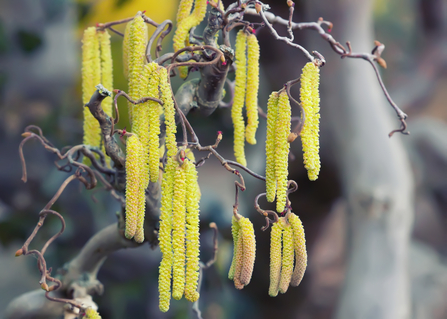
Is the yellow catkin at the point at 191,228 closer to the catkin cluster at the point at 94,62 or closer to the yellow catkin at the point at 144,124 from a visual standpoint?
the yellow catkin at the point at 144,124

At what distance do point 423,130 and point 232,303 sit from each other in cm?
77

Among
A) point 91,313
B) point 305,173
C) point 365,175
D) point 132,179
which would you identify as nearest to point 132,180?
point 132,179

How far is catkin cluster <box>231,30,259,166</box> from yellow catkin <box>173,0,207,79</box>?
0.13ft

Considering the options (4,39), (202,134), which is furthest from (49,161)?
(202,134)

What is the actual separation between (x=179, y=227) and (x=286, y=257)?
10 centimetres

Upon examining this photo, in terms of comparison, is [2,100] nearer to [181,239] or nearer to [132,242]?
[132,242]

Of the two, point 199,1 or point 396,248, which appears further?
point 396,248

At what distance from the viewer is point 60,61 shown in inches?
44.2

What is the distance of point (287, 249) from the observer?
0.34 metres

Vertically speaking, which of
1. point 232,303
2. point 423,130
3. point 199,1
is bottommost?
point 232,303

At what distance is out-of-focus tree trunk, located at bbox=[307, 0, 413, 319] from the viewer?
931mm

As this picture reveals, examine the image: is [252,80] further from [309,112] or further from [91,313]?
[91,313]

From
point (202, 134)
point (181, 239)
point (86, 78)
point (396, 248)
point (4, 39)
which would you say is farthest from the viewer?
point (202, 134)

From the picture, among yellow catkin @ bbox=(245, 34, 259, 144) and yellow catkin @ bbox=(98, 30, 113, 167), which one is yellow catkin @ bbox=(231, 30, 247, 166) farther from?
yellow catkin @ bbox=(98, 30, 113, 167)
